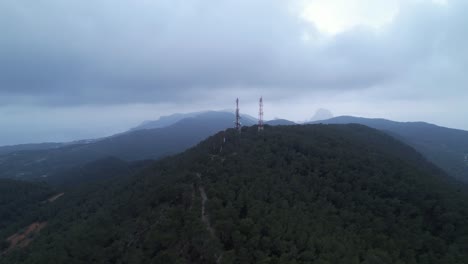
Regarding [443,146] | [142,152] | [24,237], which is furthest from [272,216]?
[443,146]

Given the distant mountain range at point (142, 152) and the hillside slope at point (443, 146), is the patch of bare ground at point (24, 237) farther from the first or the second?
the hillside slope at point (443, 146)

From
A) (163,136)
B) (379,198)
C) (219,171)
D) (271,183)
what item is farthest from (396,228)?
(163,136)

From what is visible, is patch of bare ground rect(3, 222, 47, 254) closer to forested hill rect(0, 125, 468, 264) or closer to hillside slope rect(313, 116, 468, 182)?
forested hill rect(0, 125, 468, 264)

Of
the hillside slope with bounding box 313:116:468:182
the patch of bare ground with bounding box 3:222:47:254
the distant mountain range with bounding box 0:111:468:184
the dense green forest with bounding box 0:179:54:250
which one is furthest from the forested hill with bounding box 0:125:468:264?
the distant mountain range with bounding box 0:111:468:184

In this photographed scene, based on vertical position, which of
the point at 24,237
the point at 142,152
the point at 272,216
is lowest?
the point at 24,237

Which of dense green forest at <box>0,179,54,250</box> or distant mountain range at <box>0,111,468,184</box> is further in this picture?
distant mountain range at <box>0,111,468,184</box>

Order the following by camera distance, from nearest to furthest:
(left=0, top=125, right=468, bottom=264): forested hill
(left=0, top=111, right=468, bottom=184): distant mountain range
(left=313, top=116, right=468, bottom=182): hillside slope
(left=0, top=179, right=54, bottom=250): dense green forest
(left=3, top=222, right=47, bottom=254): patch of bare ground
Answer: (left=0, top=125, right=468, bottom=264): forested hill < (left=3, top=222, right=47, bottom=254): patch of bare ground < (left=0, top=179, right=54, bottom=250): dense green forest < (left=313, top=116, right=468, bottom=182): hillside slope < (left=0, top=111, right=468, bottom=184): distant mountain range

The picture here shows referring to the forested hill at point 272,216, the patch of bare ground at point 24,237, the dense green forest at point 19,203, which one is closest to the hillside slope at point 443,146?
the forested hill at point 272,216

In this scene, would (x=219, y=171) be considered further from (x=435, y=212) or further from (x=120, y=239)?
(x=435, y=212)

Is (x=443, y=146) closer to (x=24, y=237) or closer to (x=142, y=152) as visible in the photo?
(x=142, y=152)
